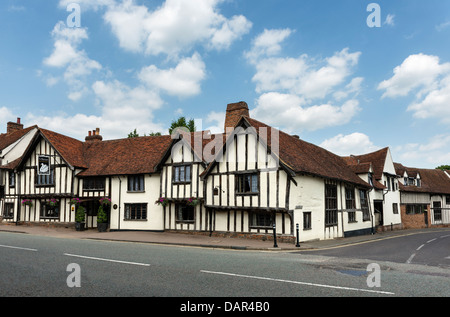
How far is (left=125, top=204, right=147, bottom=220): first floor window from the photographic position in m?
23.0

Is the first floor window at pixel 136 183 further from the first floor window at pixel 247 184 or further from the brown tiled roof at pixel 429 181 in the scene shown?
the brown tiled roof at pixel 429 181

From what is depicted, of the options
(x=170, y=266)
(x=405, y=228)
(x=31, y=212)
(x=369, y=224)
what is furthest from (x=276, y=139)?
(x=405, y=228)

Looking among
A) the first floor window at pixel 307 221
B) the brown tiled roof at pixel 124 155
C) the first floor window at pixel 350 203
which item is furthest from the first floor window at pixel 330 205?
the brown tiled roof at pixel 124 155

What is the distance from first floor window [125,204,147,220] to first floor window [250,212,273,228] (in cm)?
852

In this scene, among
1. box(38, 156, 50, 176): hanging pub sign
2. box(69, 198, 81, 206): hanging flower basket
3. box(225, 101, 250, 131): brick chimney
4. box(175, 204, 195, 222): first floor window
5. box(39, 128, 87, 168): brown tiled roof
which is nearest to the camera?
box(175, 204, 195, 222): first floor window

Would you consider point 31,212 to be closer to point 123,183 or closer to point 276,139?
point 123,183

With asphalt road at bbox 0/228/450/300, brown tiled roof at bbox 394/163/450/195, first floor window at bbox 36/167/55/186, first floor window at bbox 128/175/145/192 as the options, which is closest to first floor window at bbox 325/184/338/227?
asphalt road at bbox 0/228/450/300

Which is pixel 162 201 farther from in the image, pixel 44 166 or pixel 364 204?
pixel 364 204

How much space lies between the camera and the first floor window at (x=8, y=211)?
88.0 feet

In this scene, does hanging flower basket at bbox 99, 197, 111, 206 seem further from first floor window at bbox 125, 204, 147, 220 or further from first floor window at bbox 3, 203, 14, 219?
first floor window at bbox 3, 203, 14, 219

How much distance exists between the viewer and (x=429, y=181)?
130 feet

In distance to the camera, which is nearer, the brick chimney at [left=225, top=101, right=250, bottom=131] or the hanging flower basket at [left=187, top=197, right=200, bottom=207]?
the hanging flower basket at [left=187, top=197, right=200, bottom=207]

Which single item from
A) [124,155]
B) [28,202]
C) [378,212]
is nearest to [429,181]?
[378,212]

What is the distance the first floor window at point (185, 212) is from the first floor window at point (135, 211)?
2.80 meters
